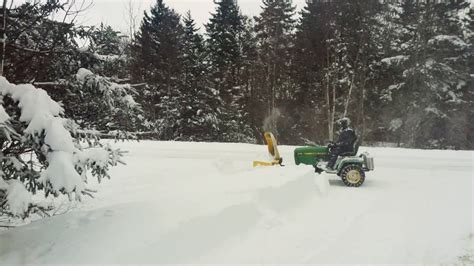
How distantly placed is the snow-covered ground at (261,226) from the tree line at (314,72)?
46.9 ft

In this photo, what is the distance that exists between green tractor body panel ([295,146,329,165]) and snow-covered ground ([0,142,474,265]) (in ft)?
3.10

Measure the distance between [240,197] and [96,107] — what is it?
274 centimetres

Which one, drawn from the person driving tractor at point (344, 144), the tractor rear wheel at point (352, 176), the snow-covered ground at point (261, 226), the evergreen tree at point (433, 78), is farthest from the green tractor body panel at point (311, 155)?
the evergreen tree at point (433, 78)

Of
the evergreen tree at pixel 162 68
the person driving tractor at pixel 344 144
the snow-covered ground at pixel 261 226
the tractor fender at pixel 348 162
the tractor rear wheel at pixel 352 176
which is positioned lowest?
the snow-covered ground at pixel 261 226

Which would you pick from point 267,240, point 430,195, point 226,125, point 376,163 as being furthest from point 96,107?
point 226,125

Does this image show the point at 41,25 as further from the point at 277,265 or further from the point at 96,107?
the point at 277,265

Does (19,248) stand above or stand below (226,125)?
below

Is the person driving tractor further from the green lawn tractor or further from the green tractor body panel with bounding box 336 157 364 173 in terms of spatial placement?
the green tractor body panel with bounding box 336 157 364 173

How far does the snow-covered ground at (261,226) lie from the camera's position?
16.9 feet

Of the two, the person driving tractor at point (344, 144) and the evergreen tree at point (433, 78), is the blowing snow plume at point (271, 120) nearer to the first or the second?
the evergreen tree at point (433, 78)

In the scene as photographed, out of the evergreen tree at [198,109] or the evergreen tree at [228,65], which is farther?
the evergreen tree at [228,65]

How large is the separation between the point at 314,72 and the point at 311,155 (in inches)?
735

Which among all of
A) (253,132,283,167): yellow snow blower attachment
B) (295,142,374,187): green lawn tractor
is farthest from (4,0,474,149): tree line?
(295,142,374,187): green lawn tractor

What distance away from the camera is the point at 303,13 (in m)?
31.4
